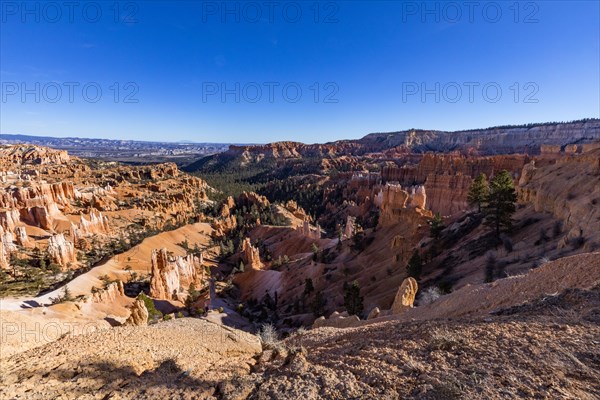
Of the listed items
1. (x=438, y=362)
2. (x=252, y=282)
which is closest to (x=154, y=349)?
(x=438, y=362)

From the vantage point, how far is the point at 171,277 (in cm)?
3759

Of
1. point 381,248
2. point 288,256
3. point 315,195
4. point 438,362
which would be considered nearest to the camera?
point 438,362

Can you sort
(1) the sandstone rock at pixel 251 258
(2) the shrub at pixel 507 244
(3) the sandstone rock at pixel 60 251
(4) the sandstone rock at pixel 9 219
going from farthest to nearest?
(4) the sandstone rock at pixel 9 219
(1) the sandstone rock at pixel 251 258
(3) the sandstone rock at pixel 60 251
(2) the shrub at pixel 507 244

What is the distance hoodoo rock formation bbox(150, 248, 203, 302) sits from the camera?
117 ft

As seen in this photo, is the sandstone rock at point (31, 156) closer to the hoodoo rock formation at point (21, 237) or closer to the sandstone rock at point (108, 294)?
the hoodoo rock formation at point (21, 237)

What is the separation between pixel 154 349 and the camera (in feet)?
30.7

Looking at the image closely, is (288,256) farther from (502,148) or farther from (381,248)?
(502,148)

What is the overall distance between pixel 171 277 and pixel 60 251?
19.1 meters

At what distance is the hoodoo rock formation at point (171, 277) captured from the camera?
3566cm

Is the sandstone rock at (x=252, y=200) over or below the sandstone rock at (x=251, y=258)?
over

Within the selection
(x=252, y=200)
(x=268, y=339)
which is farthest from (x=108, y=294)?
(x=252, y=200)

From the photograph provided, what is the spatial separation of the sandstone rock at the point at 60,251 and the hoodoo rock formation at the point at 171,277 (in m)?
15.5

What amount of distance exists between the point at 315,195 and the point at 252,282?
6618 centimetres

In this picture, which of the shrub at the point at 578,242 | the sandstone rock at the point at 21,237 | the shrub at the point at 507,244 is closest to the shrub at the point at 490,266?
the shrub at the point at 507,244
